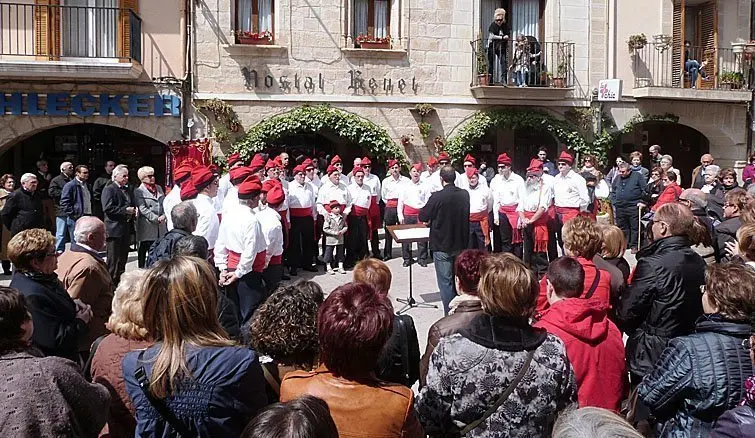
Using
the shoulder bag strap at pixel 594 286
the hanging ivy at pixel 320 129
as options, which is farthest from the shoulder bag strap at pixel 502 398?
the hanging ivy at pixel 320 129

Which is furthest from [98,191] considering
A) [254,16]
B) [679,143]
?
[679,143]

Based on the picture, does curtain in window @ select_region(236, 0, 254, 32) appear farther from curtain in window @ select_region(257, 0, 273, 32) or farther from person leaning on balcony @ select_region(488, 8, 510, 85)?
person leaning on balcony @ select_region(488, 8, 510, 85)

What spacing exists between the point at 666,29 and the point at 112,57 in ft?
42.3

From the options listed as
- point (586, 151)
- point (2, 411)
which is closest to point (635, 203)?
point (586, 151)

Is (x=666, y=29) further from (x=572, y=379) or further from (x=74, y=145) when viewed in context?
(x=572, y=379)

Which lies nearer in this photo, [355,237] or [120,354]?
[120,354]

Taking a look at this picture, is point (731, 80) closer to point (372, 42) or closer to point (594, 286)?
point (372, 42)

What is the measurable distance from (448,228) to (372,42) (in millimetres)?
8828

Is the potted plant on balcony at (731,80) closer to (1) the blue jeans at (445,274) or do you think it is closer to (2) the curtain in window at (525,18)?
(2) the curtain in window at (525,18)

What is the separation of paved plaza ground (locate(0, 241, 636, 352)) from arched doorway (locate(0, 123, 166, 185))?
421 cm

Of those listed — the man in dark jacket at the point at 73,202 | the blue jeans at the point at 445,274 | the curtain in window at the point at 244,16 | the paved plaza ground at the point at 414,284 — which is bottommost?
the paved plaza ground at the point at 414,284

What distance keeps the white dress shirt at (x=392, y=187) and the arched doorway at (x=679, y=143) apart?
8516mm

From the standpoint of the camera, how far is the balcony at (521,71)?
16.5 m

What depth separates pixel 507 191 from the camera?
1180 centimetres
